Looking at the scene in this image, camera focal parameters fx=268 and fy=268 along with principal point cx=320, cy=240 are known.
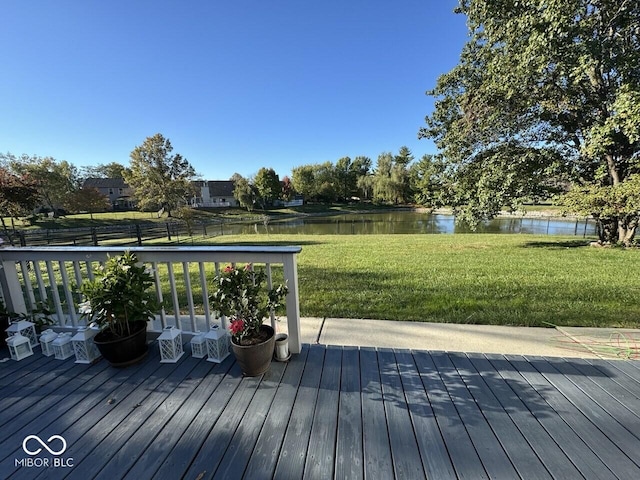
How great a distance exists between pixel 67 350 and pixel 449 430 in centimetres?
278

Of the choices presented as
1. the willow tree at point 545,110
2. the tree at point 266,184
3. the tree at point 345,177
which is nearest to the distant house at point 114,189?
the tree at point 266,184

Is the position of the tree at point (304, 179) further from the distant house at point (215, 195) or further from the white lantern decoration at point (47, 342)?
the white lantern decoration at point (47, 342)

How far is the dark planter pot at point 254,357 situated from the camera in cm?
178

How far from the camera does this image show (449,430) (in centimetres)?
137

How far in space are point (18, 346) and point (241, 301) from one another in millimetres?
1916

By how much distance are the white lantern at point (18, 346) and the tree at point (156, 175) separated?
30.2 m

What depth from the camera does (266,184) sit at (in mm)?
42406

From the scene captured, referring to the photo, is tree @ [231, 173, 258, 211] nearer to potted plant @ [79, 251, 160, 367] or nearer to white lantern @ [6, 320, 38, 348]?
white lantern @ [6, 320, 38, 348]

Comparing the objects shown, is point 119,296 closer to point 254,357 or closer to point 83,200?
point 254,357

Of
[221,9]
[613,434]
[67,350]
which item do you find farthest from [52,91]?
[613,434]

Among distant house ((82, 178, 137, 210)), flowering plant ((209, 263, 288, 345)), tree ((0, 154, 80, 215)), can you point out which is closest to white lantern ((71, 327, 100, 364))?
flowering plant ((209, 263, 288, 345))

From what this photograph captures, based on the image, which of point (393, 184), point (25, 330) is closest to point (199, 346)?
point (25, 330)

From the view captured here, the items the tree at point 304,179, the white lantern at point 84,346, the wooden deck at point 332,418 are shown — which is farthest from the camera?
the tree at point 304,179

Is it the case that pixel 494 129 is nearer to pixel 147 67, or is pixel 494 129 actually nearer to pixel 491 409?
pixel 491 409
